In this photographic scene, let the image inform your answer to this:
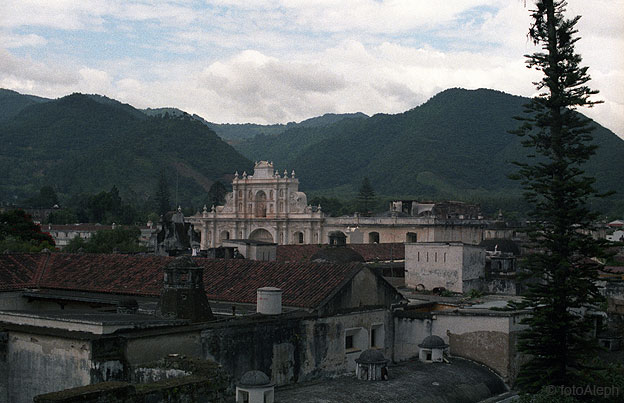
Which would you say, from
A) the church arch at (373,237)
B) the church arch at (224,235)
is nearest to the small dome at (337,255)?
the church arch at (373,237)

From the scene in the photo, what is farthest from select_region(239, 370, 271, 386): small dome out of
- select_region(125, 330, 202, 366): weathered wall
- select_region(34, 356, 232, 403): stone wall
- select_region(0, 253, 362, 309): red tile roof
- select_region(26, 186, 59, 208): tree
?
select_region(26, 186, 59, 208): tree

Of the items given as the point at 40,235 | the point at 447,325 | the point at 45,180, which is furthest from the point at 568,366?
the point at 45,180

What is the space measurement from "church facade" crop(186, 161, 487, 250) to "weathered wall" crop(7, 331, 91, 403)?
66642 mm

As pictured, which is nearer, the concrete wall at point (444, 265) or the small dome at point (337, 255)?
the small dome at point (337, 255)

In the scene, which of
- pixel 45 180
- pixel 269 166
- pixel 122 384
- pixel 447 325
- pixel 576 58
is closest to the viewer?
pixel 122 384

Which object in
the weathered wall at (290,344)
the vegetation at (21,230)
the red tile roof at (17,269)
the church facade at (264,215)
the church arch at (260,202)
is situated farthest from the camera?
the church arch at (260,202)

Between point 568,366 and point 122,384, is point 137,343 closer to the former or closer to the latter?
point 122,384

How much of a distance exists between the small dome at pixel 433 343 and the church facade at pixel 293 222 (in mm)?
59510

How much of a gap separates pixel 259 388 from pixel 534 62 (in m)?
13.7

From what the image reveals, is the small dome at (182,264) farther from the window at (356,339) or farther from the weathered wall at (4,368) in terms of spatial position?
the window at (356,339)

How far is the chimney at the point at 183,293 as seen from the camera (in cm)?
1988

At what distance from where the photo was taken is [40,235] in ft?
193

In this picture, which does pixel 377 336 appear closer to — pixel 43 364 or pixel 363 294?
pixel 363 294

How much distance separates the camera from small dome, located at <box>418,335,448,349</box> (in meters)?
24.5
